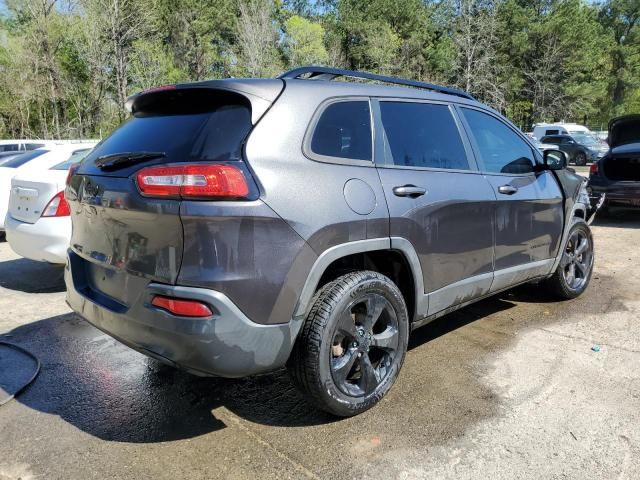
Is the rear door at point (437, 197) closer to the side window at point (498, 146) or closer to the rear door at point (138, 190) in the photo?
the side window at point (498, 146)

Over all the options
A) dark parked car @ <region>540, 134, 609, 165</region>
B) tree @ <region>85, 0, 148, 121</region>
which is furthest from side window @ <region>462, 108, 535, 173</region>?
tree @ <region>85, 0, 148, 121</region>

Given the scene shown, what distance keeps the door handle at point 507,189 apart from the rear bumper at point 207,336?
6.56 ft

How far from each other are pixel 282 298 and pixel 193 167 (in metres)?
0.71

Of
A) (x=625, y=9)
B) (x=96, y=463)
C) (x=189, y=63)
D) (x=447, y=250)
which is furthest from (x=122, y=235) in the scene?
(x=625, y=9)

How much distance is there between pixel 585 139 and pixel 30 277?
2681cm

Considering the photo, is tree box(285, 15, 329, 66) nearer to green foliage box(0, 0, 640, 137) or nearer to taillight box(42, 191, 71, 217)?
green foliage box(0, 0, 640, 137)

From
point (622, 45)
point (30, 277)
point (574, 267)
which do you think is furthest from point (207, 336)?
point (622, 45)

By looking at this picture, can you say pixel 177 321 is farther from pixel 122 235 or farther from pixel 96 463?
pixel 96 463

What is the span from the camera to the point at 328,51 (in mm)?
44594

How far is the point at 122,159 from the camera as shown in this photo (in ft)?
8.66

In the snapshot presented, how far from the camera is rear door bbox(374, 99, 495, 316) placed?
9.70ft

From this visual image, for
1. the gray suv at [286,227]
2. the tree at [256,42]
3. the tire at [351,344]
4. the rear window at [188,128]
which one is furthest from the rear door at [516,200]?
the tree at [256,42]

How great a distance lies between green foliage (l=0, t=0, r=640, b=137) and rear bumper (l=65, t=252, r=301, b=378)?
30.3m

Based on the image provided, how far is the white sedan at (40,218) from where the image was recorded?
4973 mm
